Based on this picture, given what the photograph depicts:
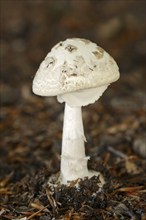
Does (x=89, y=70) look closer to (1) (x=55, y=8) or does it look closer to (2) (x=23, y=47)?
(2) (x=23, y=47)

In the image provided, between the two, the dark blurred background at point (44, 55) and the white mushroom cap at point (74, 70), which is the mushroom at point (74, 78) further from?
the dark blurred background at point (44, 55)

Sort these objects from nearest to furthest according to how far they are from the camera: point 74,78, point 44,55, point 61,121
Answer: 1. point 74,78
2. point 61,121
3. point 44,55

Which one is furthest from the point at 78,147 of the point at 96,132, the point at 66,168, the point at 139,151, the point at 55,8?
the point at 55,8

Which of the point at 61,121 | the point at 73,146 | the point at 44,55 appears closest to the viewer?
the point at 73,146

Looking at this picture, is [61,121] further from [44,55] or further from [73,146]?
[44,55]

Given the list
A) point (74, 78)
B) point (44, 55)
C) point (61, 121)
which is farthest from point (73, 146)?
point (44, 55)

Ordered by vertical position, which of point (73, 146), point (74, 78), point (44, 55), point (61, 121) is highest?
point (44, 55)

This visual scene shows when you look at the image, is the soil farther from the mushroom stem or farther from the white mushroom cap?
the white mushroom cap
